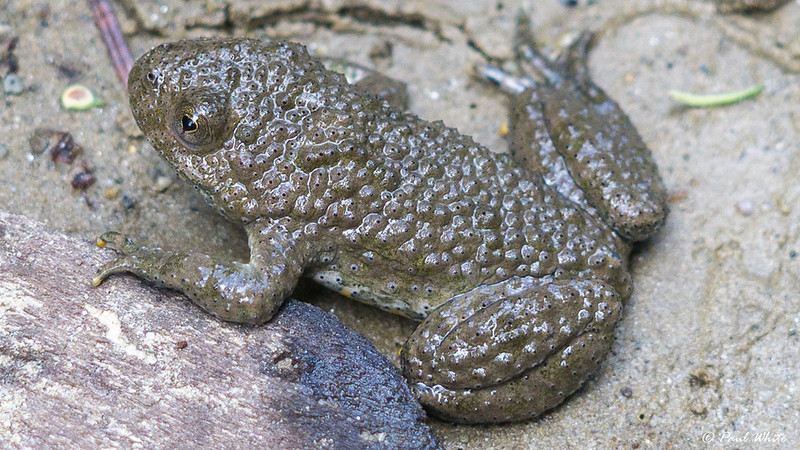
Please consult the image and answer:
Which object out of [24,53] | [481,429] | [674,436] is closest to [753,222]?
[674,436]

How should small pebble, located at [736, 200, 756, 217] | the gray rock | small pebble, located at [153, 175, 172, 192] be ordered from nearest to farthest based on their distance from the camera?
the gray rock < small pebble, located at [153, 175, 172, 192] < small pebble, located at [736, 200, 756, 217]

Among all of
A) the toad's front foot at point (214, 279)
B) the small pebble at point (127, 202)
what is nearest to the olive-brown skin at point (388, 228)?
the toad's front foot at point (214, 279)

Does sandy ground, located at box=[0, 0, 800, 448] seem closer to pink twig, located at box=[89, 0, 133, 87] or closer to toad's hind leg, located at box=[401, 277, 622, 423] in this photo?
pink twig, located at box=[89, 0, 133, 87]

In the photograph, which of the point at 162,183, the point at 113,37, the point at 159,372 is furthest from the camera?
the point at 113,37

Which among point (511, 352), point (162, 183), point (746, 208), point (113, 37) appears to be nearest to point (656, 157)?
point (746, 208)

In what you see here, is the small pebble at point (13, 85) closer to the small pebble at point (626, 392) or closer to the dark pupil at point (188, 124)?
the dark pupil at point (188, 124)

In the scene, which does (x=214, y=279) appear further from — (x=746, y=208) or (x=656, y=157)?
(x=746, y=208)

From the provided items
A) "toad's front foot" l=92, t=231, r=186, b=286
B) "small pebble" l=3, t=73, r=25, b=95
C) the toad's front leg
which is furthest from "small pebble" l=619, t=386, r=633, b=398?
"small pebble" l=3, t=73, r=25, b=95

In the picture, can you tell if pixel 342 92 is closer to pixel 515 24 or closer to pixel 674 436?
pixel 515 24
